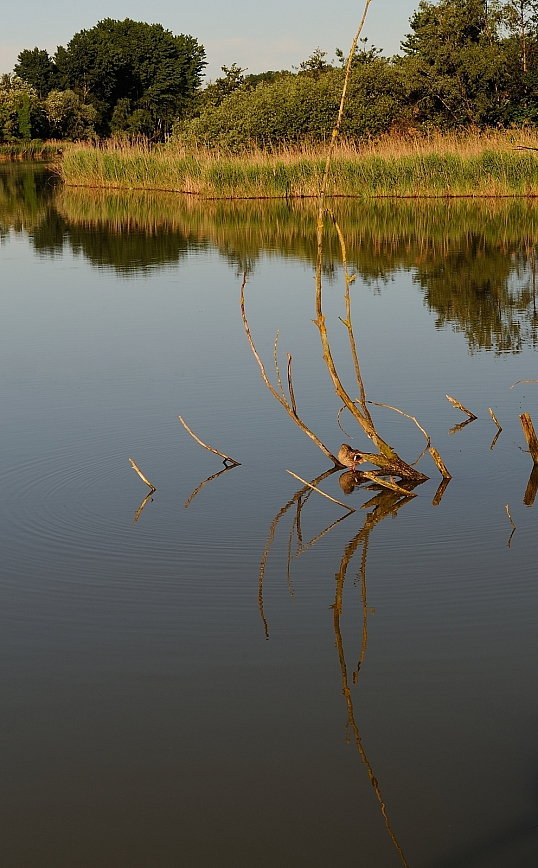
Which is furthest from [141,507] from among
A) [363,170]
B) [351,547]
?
[363,170]

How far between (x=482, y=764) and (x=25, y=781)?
105 centimetres

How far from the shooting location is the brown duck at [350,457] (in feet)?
15.6

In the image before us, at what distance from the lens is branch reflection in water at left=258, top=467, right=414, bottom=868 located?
2567 mm

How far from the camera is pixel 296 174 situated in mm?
23078

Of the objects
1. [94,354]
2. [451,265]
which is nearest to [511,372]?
[94,354]

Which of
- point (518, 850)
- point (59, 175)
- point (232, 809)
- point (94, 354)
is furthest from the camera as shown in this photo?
point (59, 175)

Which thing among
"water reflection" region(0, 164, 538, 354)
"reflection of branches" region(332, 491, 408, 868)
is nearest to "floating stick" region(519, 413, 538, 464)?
"reflection of branches" region(332, 491, 408, 868)

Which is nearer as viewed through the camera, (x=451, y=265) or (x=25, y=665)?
(x=25, y=665)

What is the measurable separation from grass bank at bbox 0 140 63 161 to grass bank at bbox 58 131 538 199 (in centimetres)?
2943

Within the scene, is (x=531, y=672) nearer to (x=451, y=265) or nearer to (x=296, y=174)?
(x=451, y=265)

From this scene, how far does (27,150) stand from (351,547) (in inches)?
2187

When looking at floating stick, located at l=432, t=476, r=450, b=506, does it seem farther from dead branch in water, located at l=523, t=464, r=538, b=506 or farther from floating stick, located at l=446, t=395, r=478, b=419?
floating stick, located at l=446, t=395, r=478, b=419

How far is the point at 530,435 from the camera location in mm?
4789

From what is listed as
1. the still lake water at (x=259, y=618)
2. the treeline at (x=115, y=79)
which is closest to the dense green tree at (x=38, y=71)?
the treeline at (x=115, y=79)
